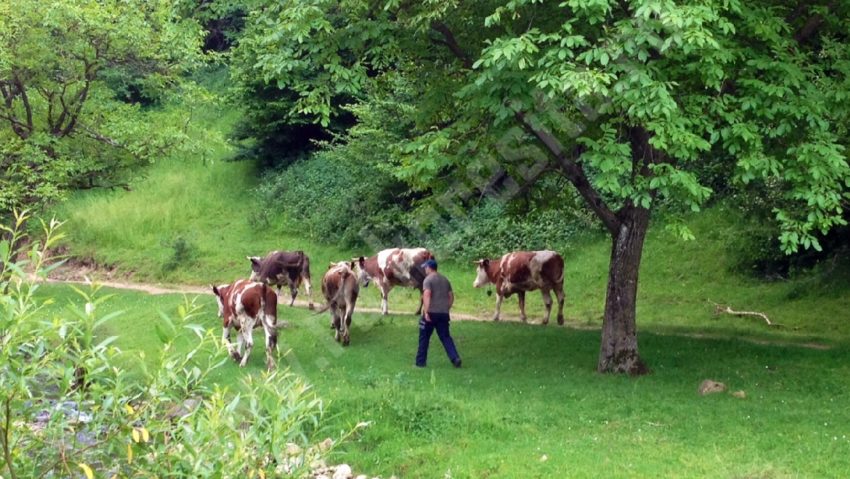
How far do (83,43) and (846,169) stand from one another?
18.6 meters

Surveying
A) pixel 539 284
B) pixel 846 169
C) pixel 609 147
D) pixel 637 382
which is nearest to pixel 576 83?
pixel 609 147

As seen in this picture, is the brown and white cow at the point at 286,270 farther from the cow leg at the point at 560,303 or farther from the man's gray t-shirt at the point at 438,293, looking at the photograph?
the man's gray t-shirt at the point at 438,293

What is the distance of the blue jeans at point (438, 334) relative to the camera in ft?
49.5

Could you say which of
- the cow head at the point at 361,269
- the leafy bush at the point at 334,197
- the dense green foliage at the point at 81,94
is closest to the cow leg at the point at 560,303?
the cow head at the point at 361,269

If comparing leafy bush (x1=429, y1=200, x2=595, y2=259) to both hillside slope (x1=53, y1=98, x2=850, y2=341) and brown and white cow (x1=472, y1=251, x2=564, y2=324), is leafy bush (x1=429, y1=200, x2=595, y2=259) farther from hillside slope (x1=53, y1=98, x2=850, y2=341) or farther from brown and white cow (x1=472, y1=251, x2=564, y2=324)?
brown and white cow (x1=472, y1=251, x2=564, y2=324)

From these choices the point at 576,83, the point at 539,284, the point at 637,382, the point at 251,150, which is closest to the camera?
the point at 576,83

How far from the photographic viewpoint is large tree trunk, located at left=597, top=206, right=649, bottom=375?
14.1 meters

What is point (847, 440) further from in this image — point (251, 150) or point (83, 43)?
point (251, 150)

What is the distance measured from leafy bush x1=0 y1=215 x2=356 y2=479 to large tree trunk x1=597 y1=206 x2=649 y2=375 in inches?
393

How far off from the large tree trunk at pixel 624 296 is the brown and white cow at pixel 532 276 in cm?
529

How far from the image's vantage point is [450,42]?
13898mm

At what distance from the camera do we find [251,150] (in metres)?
35.5

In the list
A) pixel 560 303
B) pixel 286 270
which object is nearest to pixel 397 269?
pixel 286 270

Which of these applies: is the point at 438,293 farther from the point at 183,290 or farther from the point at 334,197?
the point at 334,197
